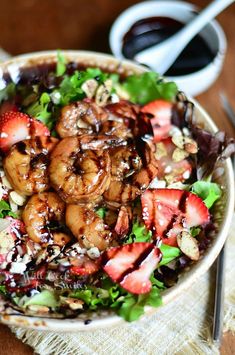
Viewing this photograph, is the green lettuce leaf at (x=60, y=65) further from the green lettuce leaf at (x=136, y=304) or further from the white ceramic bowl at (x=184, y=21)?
the green lettuce leaf at (x=136, y=304)

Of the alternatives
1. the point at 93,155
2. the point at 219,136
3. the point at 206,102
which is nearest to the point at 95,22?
the point at 206,102

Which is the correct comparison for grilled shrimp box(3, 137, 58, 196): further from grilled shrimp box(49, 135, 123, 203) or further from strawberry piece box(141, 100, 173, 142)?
strawberry piece box(141, 100, 173, 142)

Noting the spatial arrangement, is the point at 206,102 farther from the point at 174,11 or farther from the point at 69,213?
the point at 69,213

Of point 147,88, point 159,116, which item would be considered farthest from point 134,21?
point 159,116

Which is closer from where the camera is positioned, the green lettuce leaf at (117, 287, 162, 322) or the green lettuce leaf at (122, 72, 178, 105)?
the green lettuce leaf at (117, 287, 162, 322)

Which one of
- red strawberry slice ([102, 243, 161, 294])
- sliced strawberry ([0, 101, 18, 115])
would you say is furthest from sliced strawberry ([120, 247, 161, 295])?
sliced strawberry ([0, 101, 18, 115])

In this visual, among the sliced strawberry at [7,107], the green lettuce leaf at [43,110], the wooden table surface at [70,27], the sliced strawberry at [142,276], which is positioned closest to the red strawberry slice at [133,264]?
the sliced strawberry at [142,276]

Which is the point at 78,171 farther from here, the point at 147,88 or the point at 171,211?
the point at 147,88
